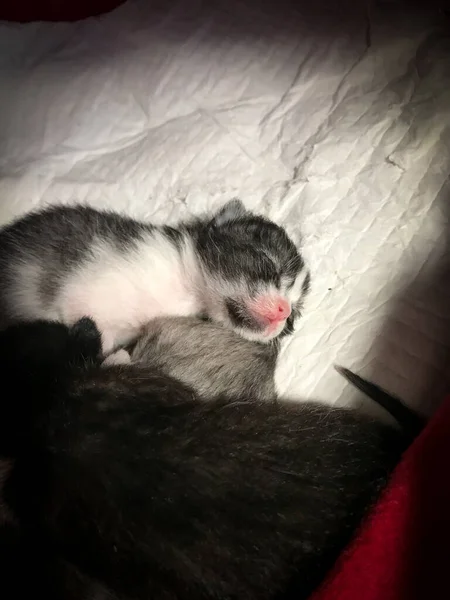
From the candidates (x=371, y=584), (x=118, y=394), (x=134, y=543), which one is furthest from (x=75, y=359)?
(x=371, y=584)

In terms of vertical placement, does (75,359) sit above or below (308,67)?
below

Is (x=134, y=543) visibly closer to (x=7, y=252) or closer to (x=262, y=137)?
(x=7, y=252)

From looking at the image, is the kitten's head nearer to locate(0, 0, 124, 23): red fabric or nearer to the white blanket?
the white blanket

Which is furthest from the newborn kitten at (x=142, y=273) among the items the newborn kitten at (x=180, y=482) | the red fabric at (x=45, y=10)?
the red fabric at (x=45, y=10)

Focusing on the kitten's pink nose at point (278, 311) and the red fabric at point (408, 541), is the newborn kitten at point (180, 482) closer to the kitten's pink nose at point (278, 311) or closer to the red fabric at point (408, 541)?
the red fabric at point (408, 541)

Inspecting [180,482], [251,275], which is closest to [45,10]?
[251,275]
